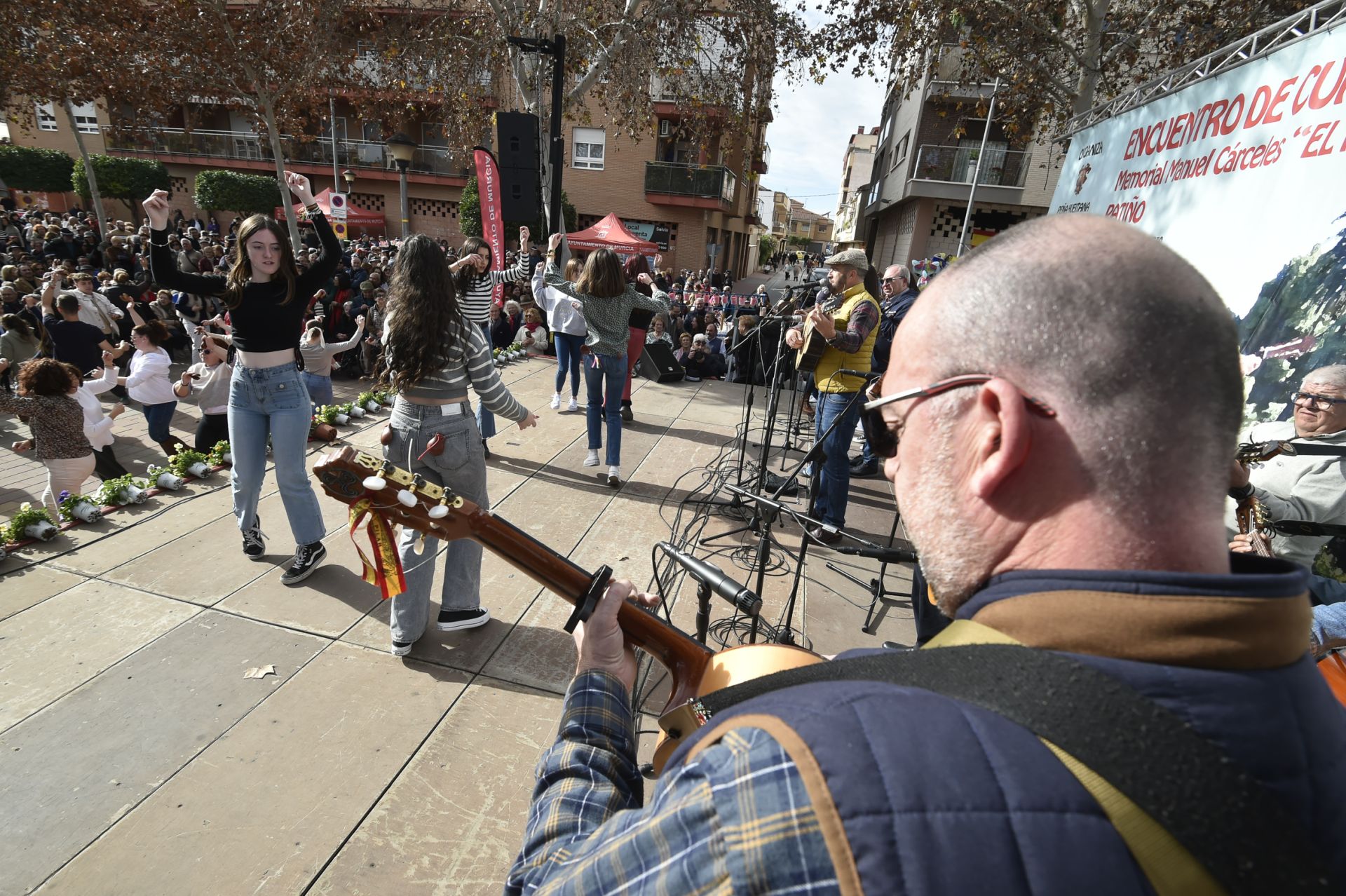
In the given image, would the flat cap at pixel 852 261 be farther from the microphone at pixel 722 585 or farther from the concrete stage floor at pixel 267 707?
the microphone at pixel 722 585

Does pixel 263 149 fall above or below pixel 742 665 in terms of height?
above

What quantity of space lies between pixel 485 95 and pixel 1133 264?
52.1 ft

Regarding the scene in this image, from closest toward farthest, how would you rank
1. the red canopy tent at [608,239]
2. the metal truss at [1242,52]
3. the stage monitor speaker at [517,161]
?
the metal truss at [1242,52]
the stage monitor speaker at [517,161]
the red canopy tent at [608,239]

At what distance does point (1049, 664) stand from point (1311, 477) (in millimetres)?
3300

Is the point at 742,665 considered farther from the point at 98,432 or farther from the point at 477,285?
the point at 98,432

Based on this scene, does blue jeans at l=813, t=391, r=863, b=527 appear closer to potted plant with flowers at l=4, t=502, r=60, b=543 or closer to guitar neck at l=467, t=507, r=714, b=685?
guitar neck at l=467, t=507, r=714, b=685

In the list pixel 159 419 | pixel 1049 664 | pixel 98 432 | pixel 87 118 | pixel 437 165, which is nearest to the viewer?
pixel 1049 664

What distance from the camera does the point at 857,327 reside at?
4.47 m

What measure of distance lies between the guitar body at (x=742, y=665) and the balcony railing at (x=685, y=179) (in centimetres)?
2681

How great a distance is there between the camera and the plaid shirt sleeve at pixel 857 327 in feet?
14.5

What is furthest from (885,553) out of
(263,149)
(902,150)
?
(263,149)

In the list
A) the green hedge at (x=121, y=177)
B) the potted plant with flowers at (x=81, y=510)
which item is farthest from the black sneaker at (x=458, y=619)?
the green hedge at (x=121, y=177)

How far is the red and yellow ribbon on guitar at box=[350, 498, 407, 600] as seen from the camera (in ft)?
5.67

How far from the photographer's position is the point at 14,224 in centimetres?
1811
